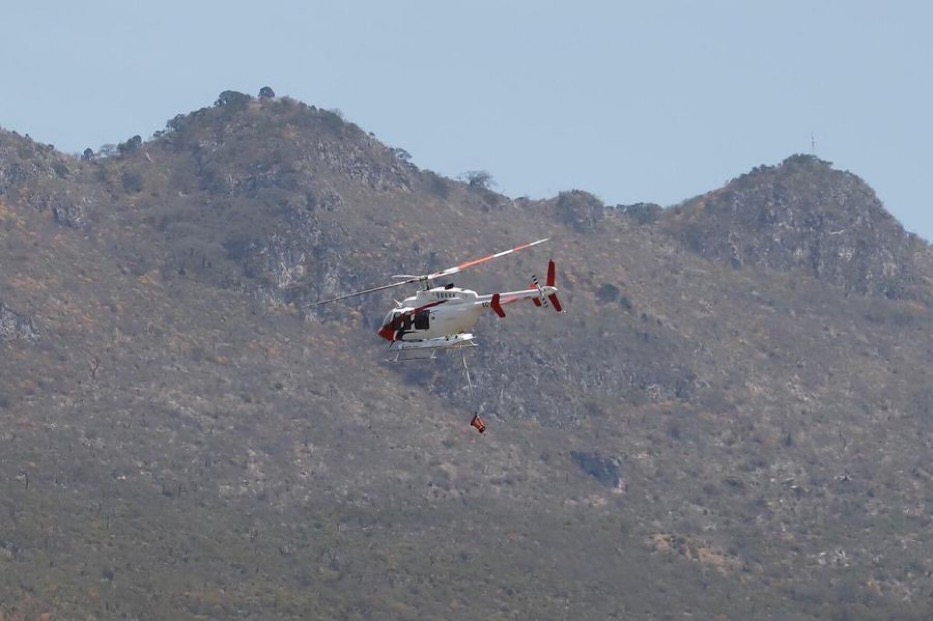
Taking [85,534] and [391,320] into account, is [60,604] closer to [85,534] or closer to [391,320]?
[85,534]

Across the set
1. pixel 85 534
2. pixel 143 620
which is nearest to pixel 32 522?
pixel 85 534

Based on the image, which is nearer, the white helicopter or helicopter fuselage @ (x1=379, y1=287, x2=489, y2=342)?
the white helicopter

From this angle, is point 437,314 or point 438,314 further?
point 437,314

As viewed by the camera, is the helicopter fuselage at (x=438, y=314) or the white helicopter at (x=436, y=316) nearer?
the white helicopter at (x=436, y=316)

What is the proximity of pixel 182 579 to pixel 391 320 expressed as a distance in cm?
7050

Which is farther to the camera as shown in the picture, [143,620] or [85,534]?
[85,534]

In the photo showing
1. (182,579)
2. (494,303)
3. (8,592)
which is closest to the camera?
(494,303)

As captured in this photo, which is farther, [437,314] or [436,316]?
[437,314]

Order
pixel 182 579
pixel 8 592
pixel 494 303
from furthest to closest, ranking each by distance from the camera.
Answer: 1. pixel 182 579
2. pixel 8 592
3. pixel 494 303

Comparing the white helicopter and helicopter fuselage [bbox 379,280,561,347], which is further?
helicopter fuselage [bbox 379,280,561,347]

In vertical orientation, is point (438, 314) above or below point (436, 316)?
above

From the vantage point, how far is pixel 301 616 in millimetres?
195000

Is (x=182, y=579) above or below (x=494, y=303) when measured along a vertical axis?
below

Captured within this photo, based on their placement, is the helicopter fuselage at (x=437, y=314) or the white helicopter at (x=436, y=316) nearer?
the white helicopter at (x=436, y=316)
